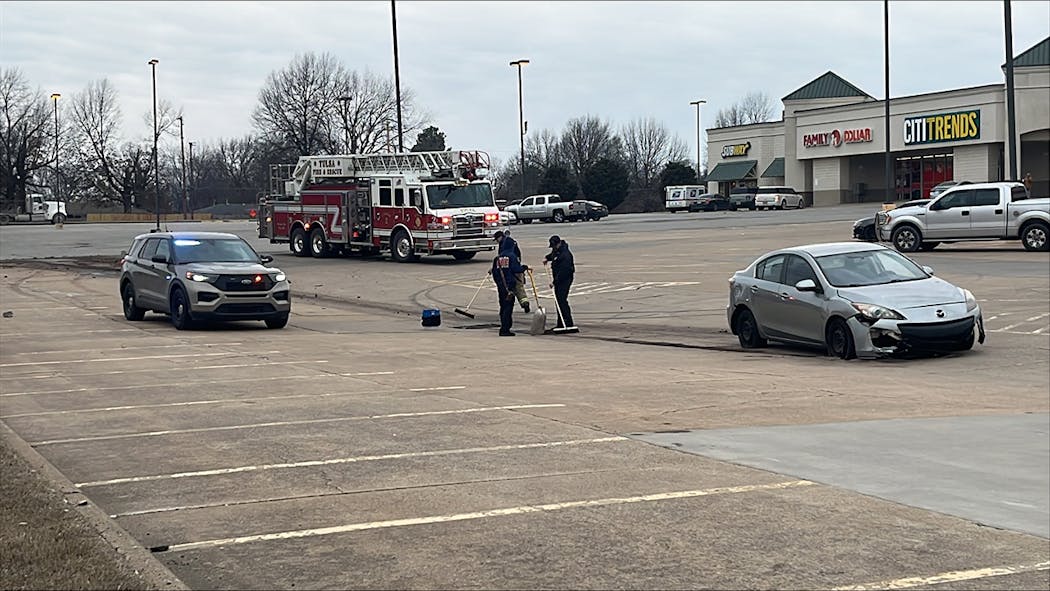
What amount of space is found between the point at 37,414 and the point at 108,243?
42.4 metres

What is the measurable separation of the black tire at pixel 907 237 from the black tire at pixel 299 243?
61.4 feet

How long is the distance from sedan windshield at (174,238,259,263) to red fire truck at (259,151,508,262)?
46.5 feet

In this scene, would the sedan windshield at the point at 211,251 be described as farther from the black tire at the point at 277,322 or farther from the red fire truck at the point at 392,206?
the red fire truck at the point at 392,206

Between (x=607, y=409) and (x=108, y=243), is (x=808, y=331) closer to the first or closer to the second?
(x=607, y=409)

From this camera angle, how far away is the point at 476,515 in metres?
7.22

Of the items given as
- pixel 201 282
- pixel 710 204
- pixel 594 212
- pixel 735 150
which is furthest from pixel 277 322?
pixel 735 150

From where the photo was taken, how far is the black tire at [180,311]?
20281 millimetres

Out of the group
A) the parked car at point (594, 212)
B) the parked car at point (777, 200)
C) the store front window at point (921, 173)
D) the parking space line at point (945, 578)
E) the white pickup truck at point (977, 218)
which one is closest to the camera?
the parking space line at point (945, 578)

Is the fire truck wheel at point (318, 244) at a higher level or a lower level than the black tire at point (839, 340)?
higher

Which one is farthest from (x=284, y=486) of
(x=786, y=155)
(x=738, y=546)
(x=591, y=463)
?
(x=786, y=155)

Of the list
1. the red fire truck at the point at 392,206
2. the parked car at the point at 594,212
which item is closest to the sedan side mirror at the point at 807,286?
the red fire truck at the point at 392,206

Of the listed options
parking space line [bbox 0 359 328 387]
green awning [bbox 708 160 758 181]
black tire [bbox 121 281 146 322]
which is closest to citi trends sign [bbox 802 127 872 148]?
green awning [bbox 708 160 758 181]

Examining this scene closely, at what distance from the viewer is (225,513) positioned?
24.0ft

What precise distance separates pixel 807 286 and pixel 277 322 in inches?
372
